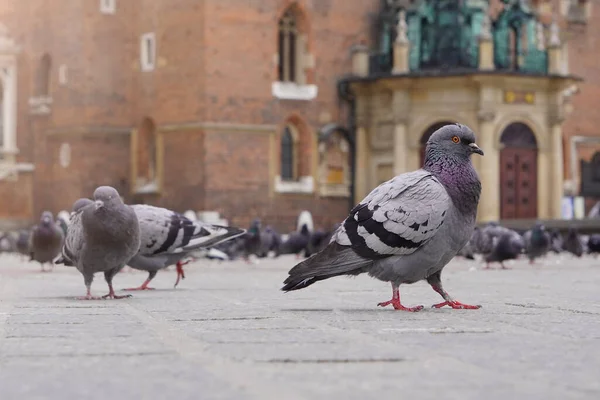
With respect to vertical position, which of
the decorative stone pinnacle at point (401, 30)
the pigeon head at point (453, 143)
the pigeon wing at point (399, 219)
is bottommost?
the pigeon wing at point (399, 219)

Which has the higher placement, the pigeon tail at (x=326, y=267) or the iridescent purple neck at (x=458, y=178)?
the iridescent purple neck at (x=458, y=178)

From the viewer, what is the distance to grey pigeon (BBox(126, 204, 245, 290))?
15469 mm

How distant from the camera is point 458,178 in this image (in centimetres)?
1088

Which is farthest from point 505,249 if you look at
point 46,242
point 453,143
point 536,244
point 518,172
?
point 518,172

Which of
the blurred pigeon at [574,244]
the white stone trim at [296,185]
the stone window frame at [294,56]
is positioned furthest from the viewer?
the stone window frame at [294,56]

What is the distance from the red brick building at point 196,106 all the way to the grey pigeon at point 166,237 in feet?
84.5

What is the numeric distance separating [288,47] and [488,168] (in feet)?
25.5

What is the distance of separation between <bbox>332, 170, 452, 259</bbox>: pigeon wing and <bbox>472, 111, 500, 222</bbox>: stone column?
31.6 meters

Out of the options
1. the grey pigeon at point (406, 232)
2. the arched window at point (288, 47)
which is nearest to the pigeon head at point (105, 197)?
the grey pigeon at point (406, 232)

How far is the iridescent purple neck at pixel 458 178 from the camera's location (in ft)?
35.4

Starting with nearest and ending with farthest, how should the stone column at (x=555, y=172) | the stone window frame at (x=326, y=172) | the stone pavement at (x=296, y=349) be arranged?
1. the stone pavement at (x=296, y=349)
2. the stone column at (x=555, y=172)
3. the stone window frame at (x=326, y=172)

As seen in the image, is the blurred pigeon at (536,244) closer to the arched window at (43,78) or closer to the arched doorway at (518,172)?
the arched doorway at (518,172)

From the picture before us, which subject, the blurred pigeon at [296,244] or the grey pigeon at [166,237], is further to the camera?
the blurred pigeon at [296,244]

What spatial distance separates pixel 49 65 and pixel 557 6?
763 inches
